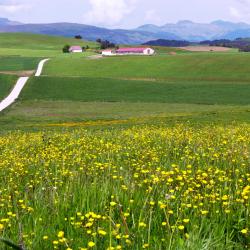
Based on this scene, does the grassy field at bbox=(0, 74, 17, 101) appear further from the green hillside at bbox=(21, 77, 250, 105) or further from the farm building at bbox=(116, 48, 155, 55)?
the farm building at bbox=(116, 48, 155, 55)

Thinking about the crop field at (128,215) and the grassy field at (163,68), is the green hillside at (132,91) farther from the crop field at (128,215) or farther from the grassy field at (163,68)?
the crop field at (128,215)

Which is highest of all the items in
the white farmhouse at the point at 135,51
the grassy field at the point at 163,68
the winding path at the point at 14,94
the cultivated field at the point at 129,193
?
the cultivated field at the point at 129,193

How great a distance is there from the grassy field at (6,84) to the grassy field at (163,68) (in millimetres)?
15311

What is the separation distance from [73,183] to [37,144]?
348 inches

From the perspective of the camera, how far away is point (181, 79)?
95.1 meters

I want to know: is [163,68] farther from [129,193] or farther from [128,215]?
[128,215]

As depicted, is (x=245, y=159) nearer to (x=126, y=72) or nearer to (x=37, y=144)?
(x=37, y=144)

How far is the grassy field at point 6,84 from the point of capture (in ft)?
240

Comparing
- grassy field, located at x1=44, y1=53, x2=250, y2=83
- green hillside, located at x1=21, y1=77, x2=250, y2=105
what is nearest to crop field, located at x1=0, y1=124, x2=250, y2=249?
green hillside, located at x1=21, y1=77, x2=250, y2=105

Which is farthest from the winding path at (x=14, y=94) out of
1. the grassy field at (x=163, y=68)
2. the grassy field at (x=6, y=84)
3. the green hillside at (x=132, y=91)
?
the grassy field at (x=163, y=68)

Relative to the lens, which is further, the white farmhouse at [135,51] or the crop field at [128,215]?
the white farmhouse at [135,51]

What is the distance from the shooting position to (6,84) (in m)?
82.1

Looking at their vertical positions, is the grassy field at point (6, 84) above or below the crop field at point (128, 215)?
below

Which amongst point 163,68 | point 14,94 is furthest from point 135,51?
point 14,94
